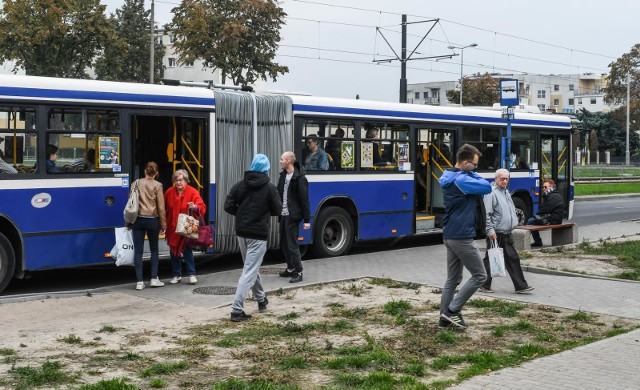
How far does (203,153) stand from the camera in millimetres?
13523

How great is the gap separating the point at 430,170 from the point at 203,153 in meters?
5.82

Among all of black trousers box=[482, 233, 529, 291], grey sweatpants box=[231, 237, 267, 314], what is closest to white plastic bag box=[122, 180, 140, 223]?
grey sweatpants box=[231, 237, 267, 314]

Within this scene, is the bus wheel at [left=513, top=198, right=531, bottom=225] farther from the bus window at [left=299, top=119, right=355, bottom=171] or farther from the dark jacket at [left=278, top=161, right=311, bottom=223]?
the dark jacket at [left=278, top=161, right=311, bottom=223]

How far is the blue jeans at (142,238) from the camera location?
38.0 feet

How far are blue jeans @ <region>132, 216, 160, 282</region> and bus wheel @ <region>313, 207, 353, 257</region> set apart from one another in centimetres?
384

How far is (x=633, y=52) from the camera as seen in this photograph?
100 metres

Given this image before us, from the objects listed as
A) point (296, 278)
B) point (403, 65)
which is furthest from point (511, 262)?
point (403, 65)

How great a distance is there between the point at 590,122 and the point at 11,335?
10431 centimetres

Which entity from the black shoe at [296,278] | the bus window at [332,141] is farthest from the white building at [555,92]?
the black shoe at [296,278]

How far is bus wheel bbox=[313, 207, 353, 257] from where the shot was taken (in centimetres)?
1514

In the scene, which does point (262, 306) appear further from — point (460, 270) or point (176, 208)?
point (176, 208)

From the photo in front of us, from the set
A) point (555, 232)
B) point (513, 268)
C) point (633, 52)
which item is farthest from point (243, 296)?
point (633, 52)

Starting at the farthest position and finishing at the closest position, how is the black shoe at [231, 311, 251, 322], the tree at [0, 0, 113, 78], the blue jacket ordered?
the tree at [0, 0, 113, 78] → the black shoe at [231, 311, 251, 322] → the blue jacket

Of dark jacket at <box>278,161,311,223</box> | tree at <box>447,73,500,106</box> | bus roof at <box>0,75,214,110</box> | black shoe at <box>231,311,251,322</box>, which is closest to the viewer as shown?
black shoe at <box>231,311,251,322</box>
